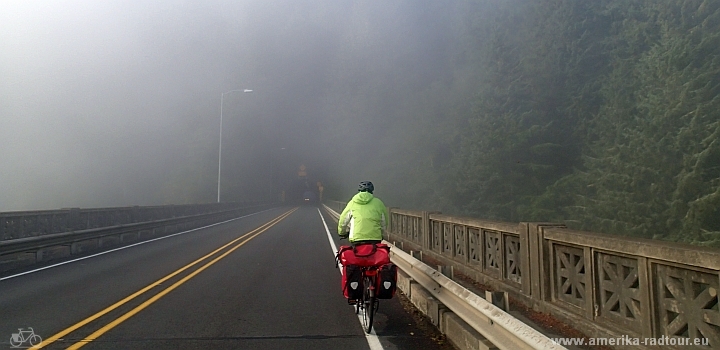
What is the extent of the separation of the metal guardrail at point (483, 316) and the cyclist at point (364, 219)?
1.04 m

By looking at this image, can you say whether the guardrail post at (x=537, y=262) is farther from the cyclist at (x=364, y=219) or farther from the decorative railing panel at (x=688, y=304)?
the cyclist at (x=364, y=219)

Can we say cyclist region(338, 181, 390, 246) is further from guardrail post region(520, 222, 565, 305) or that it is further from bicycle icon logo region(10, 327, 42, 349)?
bicycle icon logo region(10, 327, 42, 349)

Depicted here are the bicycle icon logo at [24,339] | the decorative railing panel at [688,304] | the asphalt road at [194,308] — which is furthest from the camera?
the asphalt road at [194,308]

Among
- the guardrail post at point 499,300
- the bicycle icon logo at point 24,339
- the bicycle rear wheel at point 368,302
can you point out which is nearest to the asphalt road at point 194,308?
the bicycle icon logo at point 24,339

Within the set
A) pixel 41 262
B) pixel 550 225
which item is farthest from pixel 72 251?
pixel 550 225

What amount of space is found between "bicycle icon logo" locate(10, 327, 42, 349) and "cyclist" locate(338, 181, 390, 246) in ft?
13.6

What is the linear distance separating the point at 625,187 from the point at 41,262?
26.8 metres

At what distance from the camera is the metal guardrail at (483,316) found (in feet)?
13.0

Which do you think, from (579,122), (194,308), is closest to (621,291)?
(194,308)

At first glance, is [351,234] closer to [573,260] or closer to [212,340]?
[212,340]

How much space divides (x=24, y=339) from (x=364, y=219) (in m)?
4.60

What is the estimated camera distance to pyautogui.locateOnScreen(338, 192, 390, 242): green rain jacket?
6910 millimetres

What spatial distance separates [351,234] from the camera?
23.2ft

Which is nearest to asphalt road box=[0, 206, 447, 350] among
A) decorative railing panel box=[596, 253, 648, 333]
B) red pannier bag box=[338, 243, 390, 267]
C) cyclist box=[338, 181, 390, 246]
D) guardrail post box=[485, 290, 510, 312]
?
red pannier bag box=[338, 243, 390, 267]
